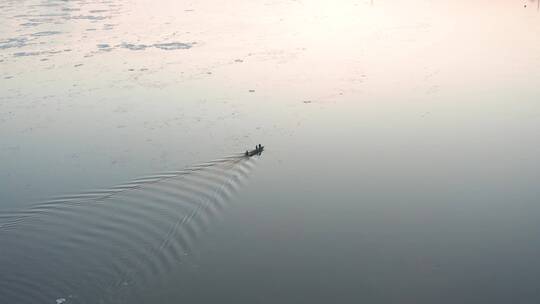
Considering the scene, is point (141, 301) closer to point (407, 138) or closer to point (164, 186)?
→ point (164, 186)

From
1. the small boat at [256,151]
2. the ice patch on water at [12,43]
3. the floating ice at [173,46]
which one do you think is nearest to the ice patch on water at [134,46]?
the floating ice at [173,46]

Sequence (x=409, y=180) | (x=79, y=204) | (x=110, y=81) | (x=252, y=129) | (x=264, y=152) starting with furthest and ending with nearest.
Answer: (x=110, y=81) < (x=252, y=129) < (x=264, y=152) < (x=409, y=180) < (x=79, y=204)

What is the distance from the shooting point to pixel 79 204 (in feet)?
25.8

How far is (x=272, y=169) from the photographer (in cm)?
902

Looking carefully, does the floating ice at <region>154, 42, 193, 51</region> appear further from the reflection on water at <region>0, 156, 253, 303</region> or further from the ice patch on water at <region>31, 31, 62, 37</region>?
the reflection on water at <region>0, 156, 253, 303</region>

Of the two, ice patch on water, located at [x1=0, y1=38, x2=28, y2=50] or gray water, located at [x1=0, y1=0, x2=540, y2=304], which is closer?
gray water, located at [x1=0, y1=0, x2=540, y2=304]

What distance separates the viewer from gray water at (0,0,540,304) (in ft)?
21.2

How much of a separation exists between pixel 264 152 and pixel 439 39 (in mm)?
9030

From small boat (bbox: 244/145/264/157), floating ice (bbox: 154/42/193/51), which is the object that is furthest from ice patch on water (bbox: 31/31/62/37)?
small boat (bbox: 244/145/264/157)

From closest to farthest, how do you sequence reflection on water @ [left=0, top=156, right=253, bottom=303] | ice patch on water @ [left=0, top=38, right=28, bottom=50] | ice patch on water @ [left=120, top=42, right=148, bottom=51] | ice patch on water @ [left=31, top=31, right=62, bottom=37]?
reflection on water @ [left=0, top=156, right=253, bottom=303] → ice patch on water @ [left=120, top=42, right=148, bottom=51] → ice patch on water @ [left=0, top=38, right=28, bottom=50] → ice patch on water @ [left=31, top=31, right=62, bottom=37]

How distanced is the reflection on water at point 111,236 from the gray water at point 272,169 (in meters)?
0.03

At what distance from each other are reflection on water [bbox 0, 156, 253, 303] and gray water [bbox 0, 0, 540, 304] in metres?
0.03

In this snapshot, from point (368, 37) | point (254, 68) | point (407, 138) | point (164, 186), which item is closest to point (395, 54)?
point (368, 37)

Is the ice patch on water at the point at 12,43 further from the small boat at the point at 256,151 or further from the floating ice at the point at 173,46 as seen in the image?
the small boat at the point at 256,151
